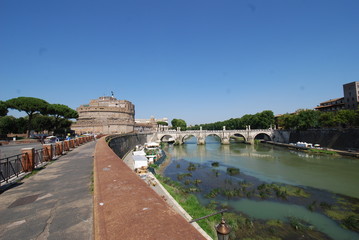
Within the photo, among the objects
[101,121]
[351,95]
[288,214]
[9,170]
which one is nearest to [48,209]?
[9,170]

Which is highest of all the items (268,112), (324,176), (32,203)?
(268,112)

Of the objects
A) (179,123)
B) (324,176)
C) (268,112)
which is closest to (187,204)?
(324,176)

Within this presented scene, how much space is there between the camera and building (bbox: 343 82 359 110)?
172 feet

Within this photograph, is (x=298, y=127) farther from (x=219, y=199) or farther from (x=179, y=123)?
(x=179, y=123)

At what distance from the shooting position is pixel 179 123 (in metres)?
100

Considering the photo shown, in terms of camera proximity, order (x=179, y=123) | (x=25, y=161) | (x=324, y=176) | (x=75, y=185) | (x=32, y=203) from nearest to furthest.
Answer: (x=32, y=203)
(x=75, y=185)
(x=25, y=161)
(x=324, y=176)
(x=179, y=123)

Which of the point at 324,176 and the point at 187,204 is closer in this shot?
the point at 187,204

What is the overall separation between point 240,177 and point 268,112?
178ft

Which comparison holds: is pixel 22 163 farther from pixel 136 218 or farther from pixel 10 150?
pixel 10 150

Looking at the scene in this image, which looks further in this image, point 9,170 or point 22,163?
point 22,163

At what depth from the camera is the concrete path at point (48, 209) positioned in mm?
4004

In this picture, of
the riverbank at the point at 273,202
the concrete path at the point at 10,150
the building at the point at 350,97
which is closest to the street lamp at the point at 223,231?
the riverbank at the point at 273,202

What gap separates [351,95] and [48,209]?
71.9 m

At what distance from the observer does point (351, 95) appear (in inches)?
2152
